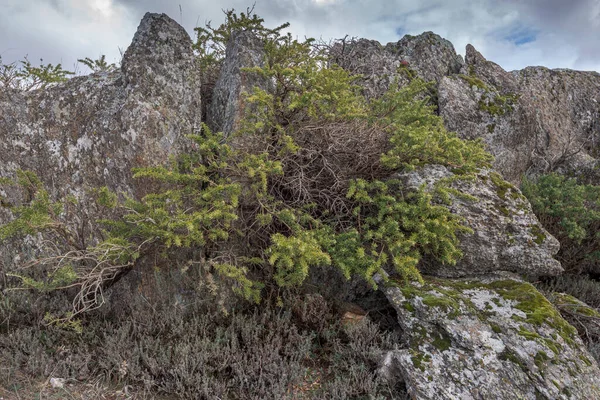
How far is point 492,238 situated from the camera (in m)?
3.90

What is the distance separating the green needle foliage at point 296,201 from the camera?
3.43 metres

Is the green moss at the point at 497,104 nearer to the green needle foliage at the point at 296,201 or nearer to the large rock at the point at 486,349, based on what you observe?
the green needle foliage at the point at 296,201

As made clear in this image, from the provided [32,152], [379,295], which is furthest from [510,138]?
[32,152]

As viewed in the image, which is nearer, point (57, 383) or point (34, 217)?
point (57, 383)

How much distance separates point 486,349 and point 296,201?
215 centimetres

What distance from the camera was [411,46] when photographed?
317 inches

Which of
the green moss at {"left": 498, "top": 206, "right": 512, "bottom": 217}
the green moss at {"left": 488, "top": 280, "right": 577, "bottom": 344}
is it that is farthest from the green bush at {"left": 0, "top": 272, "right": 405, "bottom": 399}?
the green moss at {"left": 498, "top": 206, "right": 512, "bottom": 217}

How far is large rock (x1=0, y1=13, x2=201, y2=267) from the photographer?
14.0 feet

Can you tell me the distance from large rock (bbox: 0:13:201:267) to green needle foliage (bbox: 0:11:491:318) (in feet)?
1.18

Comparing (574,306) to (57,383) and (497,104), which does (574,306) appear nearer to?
(497,104)

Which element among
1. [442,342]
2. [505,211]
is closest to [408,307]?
[442,342]

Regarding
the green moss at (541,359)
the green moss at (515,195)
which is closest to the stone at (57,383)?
the green moss at (541,359)

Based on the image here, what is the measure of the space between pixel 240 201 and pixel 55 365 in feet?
7.12

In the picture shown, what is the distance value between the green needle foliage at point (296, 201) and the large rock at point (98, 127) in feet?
1.18
